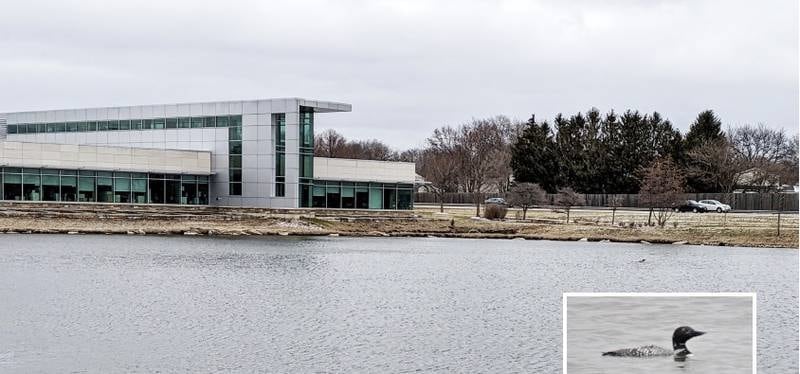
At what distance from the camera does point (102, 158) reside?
8550 cm

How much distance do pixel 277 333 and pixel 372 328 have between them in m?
2.65

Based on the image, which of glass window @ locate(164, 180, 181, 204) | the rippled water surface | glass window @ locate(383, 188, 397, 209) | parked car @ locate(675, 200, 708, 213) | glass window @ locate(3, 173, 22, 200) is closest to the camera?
the rippled water surface

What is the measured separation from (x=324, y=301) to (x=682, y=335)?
69.8ft

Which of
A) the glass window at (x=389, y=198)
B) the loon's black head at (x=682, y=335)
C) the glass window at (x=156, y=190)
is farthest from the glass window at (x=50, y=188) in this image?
the loon's black head at (x=682, y=335)

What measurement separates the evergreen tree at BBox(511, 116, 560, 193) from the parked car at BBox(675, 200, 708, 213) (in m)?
23.1

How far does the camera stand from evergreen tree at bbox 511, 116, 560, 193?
435 feet

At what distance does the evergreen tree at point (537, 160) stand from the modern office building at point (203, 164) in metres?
38.6

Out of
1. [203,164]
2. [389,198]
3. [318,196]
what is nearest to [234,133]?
[203,164]

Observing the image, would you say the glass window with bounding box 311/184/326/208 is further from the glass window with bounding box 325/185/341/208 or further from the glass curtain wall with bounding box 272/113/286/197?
the glass curtain wall with bounding box 272/113/286/197

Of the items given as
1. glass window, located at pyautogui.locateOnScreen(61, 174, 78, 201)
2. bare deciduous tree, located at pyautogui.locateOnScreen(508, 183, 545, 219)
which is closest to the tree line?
bare deciduous tree, located at pyautogui.locateOnScreen(508, 183, 545, 219)

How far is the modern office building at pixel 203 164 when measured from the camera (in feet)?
272

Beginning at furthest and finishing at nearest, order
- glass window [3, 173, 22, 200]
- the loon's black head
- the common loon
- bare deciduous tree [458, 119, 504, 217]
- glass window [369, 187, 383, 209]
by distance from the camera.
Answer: bare deciduous tree [458, 119, 504, 217], glass window [369, 187, 383, 209], glass window [3, 173, 22, 200], the common loon, the loon's black head

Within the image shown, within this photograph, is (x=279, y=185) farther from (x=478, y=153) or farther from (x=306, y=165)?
(x=478, y=153)

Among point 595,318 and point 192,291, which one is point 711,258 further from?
point 595,318
